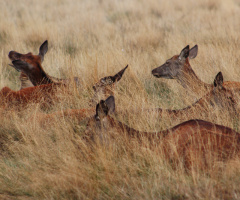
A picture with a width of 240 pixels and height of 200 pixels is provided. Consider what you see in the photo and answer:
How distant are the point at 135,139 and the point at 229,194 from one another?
3.36ft

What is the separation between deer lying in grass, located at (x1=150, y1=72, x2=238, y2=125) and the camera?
14.1ft

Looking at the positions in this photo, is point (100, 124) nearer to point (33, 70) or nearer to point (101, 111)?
point (101, 111)

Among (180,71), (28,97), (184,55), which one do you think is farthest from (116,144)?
(184,55)

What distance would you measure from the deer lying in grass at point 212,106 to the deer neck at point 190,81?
0.83 m

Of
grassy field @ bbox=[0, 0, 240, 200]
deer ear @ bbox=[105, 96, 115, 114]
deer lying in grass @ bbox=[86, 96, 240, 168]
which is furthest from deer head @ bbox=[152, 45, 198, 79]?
deer lying in grass @ bbox=[86, 96, 240, 168]

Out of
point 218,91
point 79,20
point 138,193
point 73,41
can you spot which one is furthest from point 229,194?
point 79,20

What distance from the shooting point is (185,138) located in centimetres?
322

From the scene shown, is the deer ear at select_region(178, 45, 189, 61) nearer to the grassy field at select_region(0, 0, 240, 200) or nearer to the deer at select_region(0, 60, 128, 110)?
the grassy field at select_region(0, 0, 240, 200)

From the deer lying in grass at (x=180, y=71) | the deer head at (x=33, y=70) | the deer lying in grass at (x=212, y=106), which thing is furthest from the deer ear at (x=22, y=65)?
the deer lying in grass at (x=212, y=106)

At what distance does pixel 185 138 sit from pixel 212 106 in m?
1.36

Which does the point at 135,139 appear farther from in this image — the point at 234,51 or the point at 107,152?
the point at 234,51

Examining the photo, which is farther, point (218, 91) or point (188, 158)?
point (218, 91)

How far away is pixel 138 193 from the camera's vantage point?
115 inches

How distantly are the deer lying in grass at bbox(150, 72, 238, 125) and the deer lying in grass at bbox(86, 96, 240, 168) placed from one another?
855 mm
